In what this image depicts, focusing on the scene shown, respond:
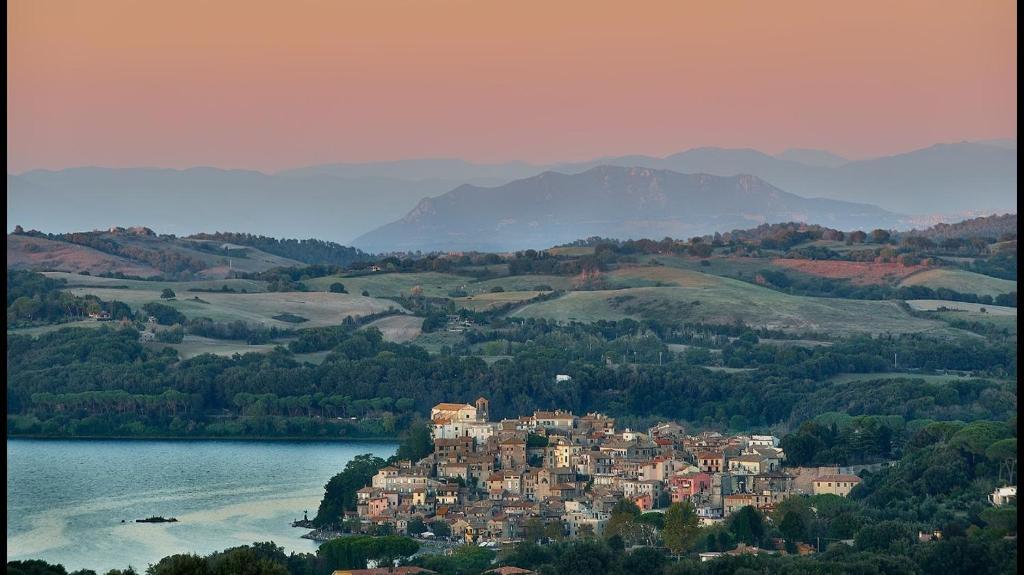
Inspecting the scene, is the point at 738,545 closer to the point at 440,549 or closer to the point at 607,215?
the point at 440,549

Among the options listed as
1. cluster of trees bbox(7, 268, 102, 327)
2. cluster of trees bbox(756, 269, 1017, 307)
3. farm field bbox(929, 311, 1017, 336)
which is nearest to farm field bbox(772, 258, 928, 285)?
cluster of trees bbox(756, 269, 1017, 307)

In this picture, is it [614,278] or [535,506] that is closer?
[535,506]

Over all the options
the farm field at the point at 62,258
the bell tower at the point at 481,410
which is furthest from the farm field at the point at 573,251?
the bell tower at the point at 481,410

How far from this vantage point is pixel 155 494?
1146 inches

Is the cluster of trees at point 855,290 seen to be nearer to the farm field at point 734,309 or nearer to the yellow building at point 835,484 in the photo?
the farm field at point 734,309

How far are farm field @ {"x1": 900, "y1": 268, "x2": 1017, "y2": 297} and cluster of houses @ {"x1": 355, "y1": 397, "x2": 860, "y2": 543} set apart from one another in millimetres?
27400

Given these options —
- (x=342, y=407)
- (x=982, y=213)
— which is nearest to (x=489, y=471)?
(x=342, y=407)

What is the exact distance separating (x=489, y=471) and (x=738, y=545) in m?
7.56

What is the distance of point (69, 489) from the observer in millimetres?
30000

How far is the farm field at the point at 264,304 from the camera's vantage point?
55719mm

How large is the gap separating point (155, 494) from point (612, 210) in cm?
6778

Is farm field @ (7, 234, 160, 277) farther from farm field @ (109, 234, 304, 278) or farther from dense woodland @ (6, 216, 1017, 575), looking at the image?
dense woodland @ (6, 216, 1017, 575)

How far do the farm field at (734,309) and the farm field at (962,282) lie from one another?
2.61 m

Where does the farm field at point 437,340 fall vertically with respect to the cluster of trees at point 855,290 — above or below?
below
